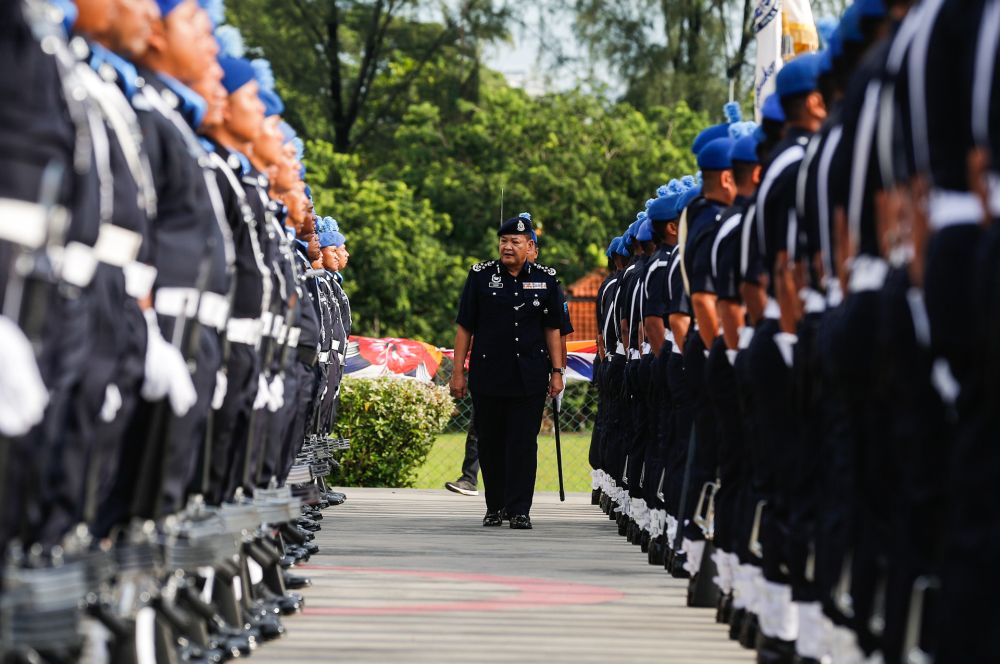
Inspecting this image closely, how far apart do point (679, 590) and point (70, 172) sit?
228 inches

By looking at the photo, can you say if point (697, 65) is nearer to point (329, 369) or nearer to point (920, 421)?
point (329, 369)

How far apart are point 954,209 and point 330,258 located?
37.5 ft

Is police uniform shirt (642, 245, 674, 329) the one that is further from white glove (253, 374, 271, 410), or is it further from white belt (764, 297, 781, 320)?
white belt (764, 297, 781, 320)

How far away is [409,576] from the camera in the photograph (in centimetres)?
1046

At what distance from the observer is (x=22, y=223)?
457 centimetres

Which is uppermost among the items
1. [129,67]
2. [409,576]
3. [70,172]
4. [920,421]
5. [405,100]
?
[405,100]

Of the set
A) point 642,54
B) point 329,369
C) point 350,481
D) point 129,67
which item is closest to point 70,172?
point 129,67

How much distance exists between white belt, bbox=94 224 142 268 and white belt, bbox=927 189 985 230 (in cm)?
216

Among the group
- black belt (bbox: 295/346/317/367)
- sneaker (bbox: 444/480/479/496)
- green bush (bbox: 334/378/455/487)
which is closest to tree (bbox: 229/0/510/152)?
green bush (bbox: 334/378/455/487)

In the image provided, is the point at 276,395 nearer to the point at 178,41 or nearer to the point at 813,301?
the point at 178,41

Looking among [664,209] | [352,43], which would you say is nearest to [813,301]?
[664,209]

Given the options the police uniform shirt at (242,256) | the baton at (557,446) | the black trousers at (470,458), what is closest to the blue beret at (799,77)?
the police uniform shirt at (242,256)

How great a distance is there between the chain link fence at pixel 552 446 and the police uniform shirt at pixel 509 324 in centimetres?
720

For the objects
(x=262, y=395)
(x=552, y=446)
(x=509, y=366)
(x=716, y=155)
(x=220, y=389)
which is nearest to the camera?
(x=220, y=389)
